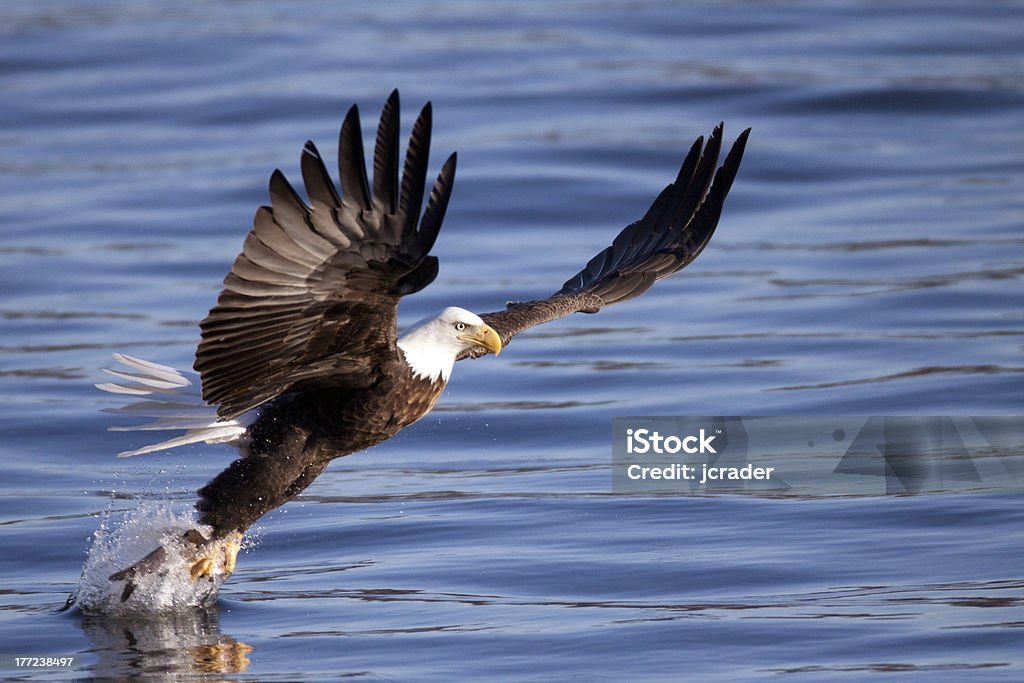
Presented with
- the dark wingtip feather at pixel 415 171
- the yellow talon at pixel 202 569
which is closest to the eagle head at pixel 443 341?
the dark wingtip feather at pixel 415 171

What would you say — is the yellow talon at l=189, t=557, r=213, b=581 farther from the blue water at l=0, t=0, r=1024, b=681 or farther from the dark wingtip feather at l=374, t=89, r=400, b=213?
the dark wingtip feather at l=374, t=89, r=400, b=213

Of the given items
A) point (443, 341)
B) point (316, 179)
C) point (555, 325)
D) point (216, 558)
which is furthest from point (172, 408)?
point (555, 325)

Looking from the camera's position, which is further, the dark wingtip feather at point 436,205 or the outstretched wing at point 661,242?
the outstretched wing at point 661,242

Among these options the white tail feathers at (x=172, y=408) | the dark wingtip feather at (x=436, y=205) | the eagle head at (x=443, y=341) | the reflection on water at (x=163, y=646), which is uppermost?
the dark wingtip feather at (x=436, y=205)

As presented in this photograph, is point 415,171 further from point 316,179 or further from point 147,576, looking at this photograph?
point 147,576

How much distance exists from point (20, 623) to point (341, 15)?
16.9m

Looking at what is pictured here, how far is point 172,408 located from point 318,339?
1.30 m

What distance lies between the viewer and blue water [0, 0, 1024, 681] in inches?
237

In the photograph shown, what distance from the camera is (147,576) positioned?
6.39 m

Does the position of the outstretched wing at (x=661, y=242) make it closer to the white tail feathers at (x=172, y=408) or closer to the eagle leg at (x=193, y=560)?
the white tail feathers at (x=172, y=408)

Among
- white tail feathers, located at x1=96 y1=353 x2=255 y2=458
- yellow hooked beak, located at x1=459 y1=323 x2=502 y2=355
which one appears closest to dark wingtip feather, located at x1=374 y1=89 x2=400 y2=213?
yellow hooked beak, located at x1=459 y1=323 x2=502 y2=355

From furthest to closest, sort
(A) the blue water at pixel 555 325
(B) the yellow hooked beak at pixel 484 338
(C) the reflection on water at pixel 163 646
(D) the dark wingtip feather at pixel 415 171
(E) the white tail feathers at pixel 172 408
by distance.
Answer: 1. (E) the white tail feathers at pixel 172 408
2. (B) the yellow hooked beak at pixel 484 338
3. (A) the blue water at pixel 555 325
4. (C) the reflection on water at pixel 163 646
5. (D) the dark wingtip feather at pixel 415 171

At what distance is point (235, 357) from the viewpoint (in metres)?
5.63

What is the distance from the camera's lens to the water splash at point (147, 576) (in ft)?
20.7
